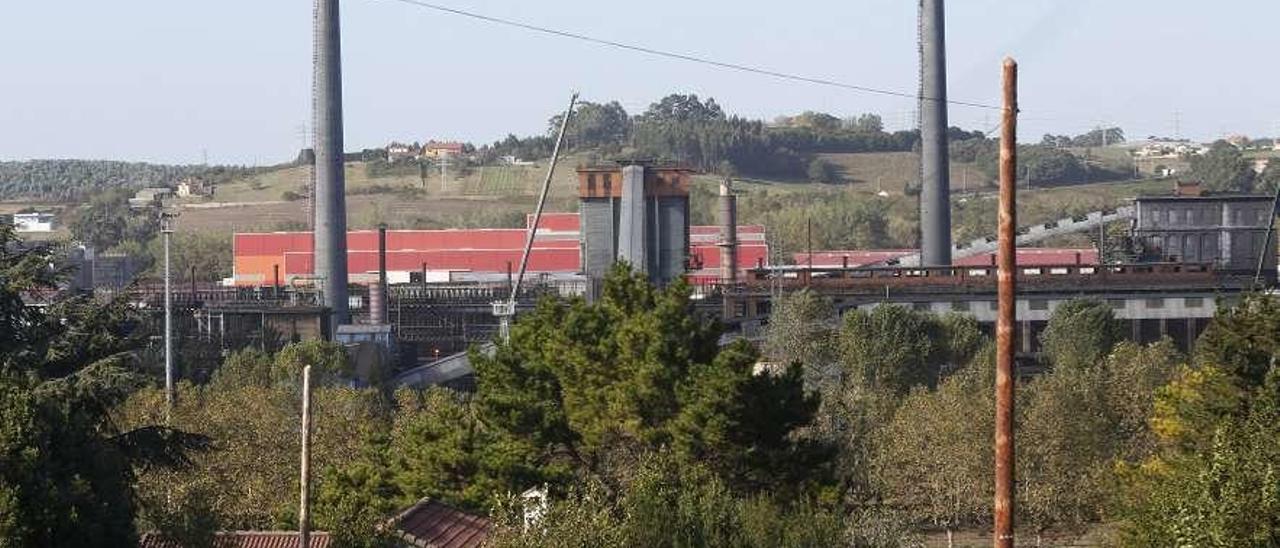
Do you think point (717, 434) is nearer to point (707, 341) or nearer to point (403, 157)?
point (707, 341)

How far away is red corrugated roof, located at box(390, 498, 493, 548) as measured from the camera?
29.0 m

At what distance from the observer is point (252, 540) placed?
93.9ft

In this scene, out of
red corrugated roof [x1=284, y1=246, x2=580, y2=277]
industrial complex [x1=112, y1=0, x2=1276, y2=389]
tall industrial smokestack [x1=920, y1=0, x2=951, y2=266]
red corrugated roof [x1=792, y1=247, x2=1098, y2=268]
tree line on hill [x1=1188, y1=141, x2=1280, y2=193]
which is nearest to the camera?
industrial complex [x1=112, y1=0, x2=1276, y2=389]

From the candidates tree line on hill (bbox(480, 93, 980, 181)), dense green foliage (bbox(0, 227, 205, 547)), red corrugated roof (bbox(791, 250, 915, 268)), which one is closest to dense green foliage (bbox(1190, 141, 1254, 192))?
tree line on hill (bbox(480, 93, 980, 181))

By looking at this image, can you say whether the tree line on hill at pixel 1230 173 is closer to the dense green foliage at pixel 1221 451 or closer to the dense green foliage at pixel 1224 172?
the dense green foliage at pixel 1224 172

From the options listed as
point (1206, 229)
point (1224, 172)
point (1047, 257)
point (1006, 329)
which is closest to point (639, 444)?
point (1006, 329)

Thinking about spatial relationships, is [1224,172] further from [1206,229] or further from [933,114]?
[933,114]

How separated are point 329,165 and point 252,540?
4432cm

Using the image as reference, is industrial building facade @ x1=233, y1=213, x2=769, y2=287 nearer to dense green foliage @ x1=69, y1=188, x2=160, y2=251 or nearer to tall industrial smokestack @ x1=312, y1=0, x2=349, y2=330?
dense green foliage @ x1=69, y1=188, x2=160, y2=251

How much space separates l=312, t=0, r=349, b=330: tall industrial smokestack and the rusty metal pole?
183 feet

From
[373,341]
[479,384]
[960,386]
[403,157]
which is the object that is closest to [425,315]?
[373,341]

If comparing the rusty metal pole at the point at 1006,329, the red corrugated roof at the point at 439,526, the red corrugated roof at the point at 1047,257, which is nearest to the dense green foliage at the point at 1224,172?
the red corrugated roof at the point at 1047,257

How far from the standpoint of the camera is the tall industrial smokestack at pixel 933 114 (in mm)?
80750

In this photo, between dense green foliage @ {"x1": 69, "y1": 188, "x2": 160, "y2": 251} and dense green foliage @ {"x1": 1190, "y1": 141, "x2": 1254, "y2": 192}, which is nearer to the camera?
dense green foliage @ {"x1": 69, "y1": 188, "x2": 160, "y2": 251}
